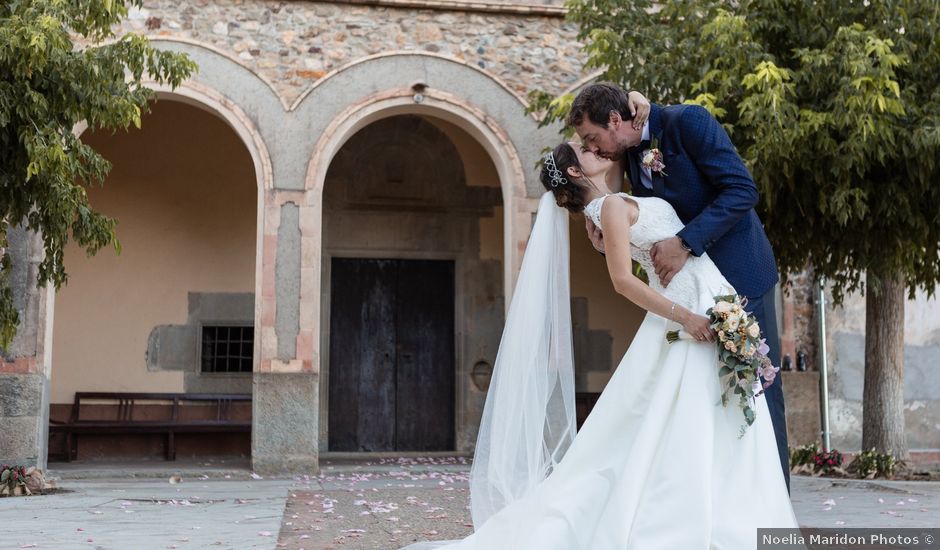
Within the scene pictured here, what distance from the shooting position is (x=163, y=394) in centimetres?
1210

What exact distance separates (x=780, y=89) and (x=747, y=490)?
4698 millimetres

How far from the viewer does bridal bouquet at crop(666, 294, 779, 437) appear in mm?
3492

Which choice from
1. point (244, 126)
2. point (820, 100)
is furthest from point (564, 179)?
point (244, 126)

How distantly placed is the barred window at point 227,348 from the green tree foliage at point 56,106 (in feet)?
16.3

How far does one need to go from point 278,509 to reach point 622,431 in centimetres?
348

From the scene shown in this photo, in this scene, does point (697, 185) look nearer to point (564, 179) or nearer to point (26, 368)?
point (564, 179)

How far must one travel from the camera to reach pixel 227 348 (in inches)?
496

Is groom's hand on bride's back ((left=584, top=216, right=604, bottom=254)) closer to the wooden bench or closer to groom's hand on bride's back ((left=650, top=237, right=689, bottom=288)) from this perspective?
groom's hand on bride's back ((left=650, top=237, right=689, bottom=288))

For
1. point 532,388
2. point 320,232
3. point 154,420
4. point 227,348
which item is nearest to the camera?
point 532,388

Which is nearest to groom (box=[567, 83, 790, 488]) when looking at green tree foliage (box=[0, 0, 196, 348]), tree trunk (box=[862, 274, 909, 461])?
green tree foliage (box=[0, 0, 196, 348])

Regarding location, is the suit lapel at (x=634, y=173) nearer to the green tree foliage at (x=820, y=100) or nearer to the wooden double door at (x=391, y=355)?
the green tree foliage at (x=820, y=100)

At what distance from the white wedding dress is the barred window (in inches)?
360

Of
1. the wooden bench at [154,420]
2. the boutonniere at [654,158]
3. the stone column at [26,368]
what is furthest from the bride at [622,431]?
the wooden bench at [154,420]

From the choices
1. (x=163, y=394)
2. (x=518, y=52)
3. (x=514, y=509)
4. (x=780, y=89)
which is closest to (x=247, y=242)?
(x=163, y=394)
